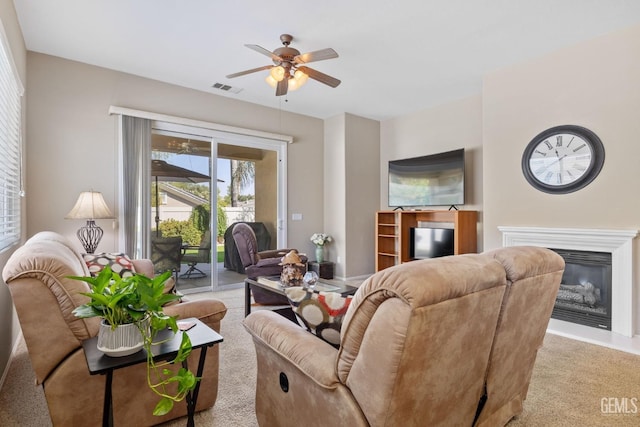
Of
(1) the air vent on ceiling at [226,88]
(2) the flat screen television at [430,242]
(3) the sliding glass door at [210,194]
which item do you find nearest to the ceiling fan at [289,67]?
(1) the air vent on ceiling at [226,88]

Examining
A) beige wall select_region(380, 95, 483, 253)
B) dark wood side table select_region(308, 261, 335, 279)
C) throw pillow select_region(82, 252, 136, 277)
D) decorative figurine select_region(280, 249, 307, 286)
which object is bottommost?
dark wood side table select_region(308, 261, 335, 279)

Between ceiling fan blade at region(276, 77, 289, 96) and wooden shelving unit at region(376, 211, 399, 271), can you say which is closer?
ceiling fan blade at region(276, 77, 289, 96)

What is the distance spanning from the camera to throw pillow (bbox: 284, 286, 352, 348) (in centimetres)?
147

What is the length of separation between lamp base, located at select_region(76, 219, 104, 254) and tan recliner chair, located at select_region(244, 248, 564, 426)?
120 inches

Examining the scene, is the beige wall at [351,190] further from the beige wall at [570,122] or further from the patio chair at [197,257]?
the beige wall at [570,122]

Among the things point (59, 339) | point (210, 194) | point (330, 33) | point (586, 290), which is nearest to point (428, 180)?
point (586, 290)

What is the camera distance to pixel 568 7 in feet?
9.48

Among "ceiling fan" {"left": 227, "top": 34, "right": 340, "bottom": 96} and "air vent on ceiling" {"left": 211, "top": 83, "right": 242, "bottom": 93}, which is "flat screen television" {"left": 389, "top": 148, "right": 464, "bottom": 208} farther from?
"air vent on ceiling" {"left": 211, "top": 83, "right": 242, "bottom": 93}

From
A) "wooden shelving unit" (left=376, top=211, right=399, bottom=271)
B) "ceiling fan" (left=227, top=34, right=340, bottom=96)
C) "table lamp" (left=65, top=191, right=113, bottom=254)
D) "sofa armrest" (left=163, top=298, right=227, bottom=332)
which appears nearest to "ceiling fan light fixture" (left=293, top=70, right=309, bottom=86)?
"ceiling fan" (left=227, top=34, right=340, bottom=96)

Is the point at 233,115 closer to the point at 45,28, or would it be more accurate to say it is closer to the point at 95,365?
the point at 45,28

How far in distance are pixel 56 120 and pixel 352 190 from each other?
13.4 ft

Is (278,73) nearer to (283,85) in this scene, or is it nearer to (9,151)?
(283,85)

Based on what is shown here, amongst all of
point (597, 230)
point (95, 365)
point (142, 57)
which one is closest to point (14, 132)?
point (142, 57)

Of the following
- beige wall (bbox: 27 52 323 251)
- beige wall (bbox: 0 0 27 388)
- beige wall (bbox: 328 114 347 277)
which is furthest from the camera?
beige wall (bbox: 328 114 347 277)
